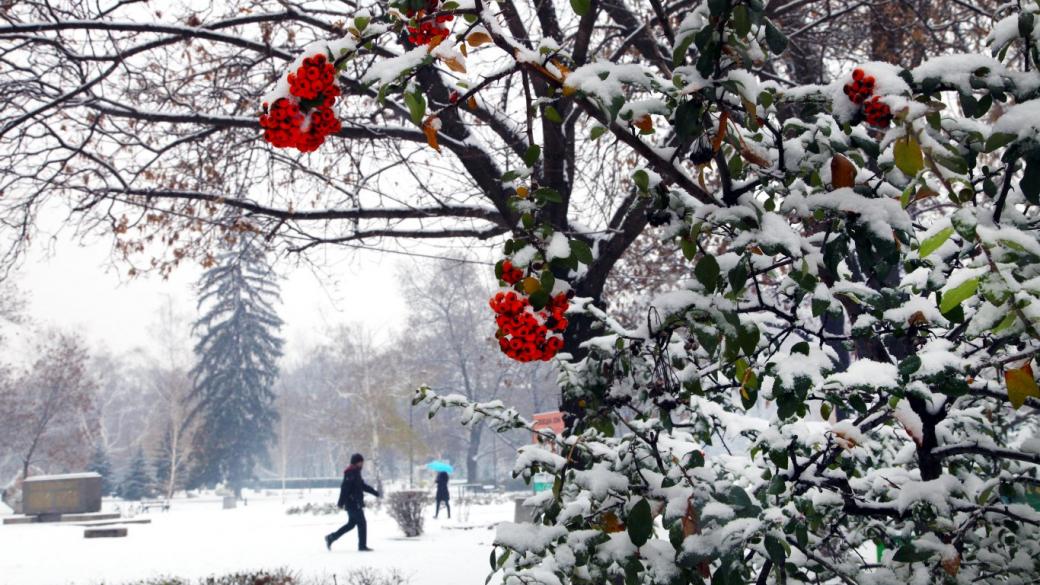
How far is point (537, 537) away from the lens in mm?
2348

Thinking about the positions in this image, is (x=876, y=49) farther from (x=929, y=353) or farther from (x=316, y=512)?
(x=316, y=512)

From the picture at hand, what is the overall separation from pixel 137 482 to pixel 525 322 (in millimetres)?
45789

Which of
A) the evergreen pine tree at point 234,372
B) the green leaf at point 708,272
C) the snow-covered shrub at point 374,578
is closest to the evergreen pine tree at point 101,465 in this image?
the evergreen pine tree at point 234,372

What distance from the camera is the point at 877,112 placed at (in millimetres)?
1744

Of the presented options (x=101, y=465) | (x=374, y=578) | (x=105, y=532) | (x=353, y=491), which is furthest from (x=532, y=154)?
(x=101, y=465)

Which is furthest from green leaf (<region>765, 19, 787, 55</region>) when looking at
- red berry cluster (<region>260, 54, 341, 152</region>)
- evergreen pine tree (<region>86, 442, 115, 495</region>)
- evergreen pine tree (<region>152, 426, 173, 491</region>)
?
evergreen pine tree (<region>86, 442, 115, 495</region>)

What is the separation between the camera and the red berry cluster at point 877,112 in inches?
68.1

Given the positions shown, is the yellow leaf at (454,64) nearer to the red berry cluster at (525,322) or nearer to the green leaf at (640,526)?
the red berry cluster at (525,322)

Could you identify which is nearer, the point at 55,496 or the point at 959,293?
the point at 959,293

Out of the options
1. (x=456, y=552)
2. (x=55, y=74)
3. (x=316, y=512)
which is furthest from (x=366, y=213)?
(x=316, y=512)

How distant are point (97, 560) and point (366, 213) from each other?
9060mm

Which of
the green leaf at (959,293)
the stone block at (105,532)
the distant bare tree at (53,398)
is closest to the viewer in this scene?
the green leaf at (959,293)

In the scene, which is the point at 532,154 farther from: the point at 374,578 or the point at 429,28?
the point at 374,578

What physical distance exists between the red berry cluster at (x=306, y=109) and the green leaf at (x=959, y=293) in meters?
1.63
